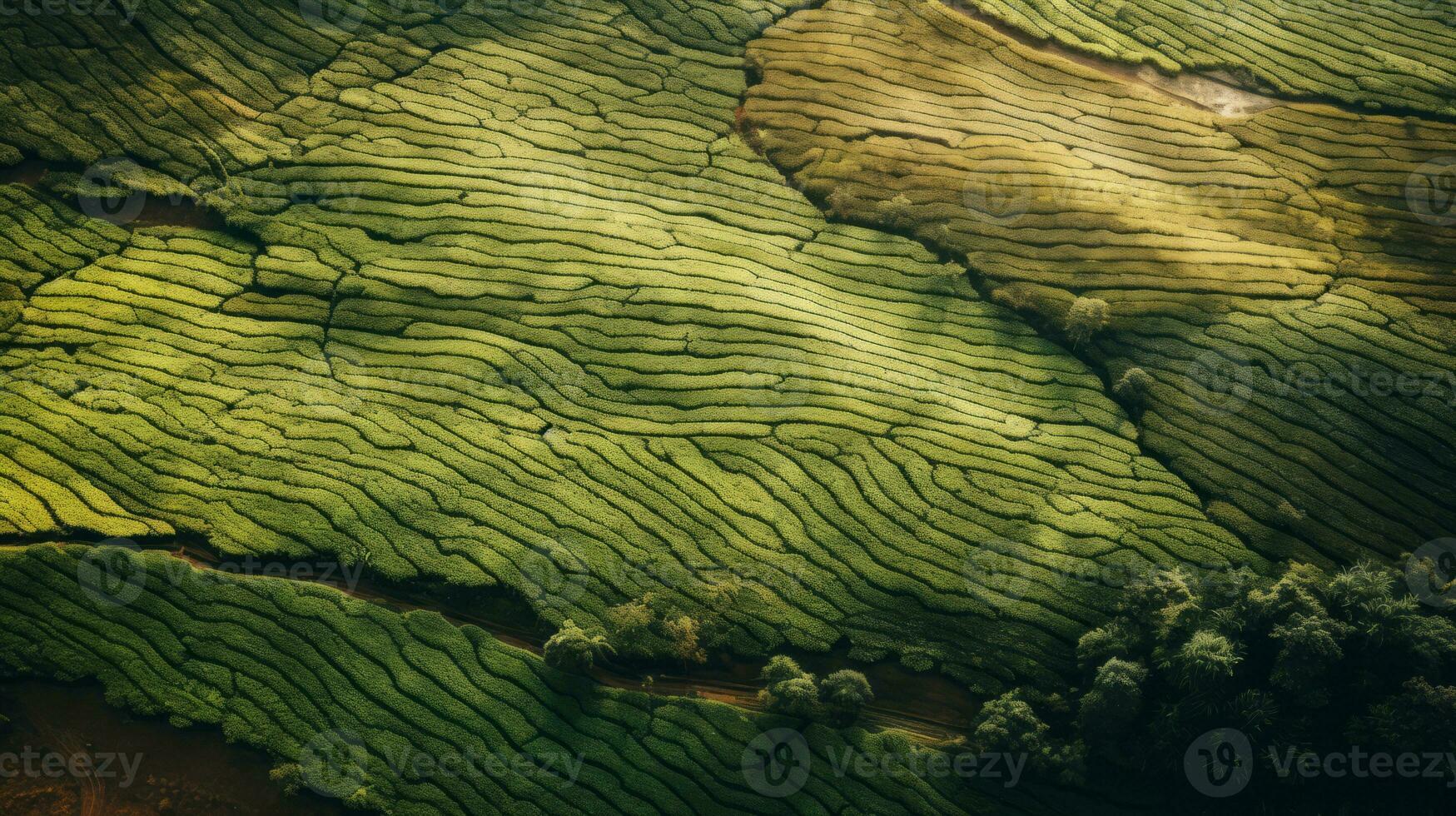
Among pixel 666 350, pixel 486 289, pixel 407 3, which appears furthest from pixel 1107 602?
pixel 407 3

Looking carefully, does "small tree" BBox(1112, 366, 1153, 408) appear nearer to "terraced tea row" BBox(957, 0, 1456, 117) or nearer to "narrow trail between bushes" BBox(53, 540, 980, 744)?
"narrow trail between bushes" BBox(53, 540, 980, 744)

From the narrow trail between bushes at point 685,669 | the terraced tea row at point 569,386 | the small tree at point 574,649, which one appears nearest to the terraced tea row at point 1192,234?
the terraced tea row at point 569,386

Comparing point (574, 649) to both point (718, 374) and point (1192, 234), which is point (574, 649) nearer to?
point (718, 374)

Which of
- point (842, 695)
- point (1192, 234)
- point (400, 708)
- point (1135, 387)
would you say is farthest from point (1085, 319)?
point (400, 708)

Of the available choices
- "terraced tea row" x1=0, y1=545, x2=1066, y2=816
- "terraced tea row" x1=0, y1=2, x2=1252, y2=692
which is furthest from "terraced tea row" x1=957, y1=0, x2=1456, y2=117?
"terraced tea row" x1=0, y1=545, x2=1066, y2=816

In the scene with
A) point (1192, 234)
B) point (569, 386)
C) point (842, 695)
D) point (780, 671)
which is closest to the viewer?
point (842, 695)

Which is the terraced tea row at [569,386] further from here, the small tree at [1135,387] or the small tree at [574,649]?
the small tree at [574,649]

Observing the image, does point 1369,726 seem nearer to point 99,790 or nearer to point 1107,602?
point 1107,602
